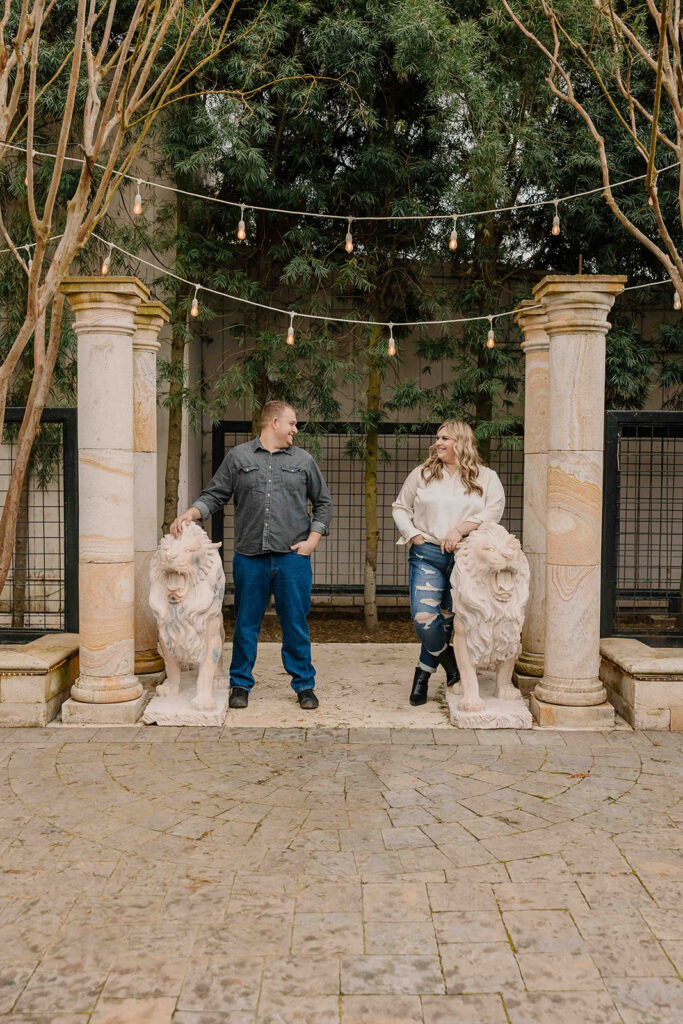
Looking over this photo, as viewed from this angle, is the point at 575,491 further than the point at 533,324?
No

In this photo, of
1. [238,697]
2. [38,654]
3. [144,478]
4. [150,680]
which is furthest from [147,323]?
[238,697]

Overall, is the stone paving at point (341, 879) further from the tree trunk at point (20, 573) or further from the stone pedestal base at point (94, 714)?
the tree trunk at point (20, 573)

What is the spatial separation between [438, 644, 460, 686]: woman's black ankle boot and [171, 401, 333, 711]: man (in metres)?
0.83

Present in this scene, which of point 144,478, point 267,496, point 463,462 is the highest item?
point 463,462

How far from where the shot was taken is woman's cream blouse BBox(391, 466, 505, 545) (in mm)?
5152

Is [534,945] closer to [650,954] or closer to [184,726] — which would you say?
[650,954]

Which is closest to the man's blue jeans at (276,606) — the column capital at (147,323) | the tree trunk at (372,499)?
the column capital at (147,323)

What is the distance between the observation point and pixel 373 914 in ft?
9.59

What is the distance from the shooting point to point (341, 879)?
3.17 metres

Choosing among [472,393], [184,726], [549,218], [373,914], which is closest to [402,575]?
[472,393]

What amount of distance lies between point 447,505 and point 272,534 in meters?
1.06

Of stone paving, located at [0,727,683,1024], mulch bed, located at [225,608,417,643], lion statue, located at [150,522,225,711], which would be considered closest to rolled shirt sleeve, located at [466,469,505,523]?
stone paving, located at [0,727,683,1024]

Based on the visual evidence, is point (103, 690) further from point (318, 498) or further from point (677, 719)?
point (677, 719)

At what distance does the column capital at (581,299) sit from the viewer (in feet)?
15.8
